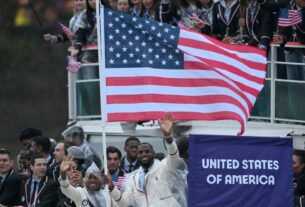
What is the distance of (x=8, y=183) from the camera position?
27797 mm

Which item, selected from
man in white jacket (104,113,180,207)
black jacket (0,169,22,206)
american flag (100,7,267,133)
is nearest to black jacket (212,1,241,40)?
black jacket (0,169,22,206)

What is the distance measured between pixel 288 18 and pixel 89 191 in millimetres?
4904

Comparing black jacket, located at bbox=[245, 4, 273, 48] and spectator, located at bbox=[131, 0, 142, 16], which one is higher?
spectator, located at bbox=[131, 0, 142, 16]

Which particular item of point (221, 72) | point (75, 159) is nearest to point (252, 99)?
point (221, 72)

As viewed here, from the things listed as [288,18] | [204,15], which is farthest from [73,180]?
[204,15]

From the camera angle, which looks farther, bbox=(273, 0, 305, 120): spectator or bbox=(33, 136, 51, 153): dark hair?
bbox=(273, 0, 305, 120): spectator

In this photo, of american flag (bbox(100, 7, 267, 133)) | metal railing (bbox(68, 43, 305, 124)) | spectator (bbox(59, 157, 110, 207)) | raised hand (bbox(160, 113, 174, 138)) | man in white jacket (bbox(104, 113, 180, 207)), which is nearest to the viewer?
raised hand (bbox(160, 113, 174, 138))

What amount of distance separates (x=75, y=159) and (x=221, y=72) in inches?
123

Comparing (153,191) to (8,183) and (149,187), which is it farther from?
(8,183)

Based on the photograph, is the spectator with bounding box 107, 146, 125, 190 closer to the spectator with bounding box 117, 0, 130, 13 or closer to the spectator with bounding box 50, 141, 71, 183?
the spectator with bounding box 50, 141, 71, 183

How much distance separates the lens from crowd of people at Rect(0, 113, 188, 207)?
24.5m

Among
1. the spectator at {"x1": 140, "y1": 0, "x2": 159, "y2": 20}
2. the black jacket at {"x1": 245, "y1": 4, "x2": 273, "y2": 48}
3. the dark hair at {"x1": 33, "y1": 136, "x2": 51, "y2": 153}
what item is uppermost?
the spectator at {"x1": 140, "y1": 0, "x2": 159, "y2": 20}

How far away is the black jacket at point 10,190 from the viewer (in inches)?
1090

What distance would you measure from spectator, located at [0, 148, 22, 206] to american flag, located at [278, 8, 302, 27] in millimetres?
4253
